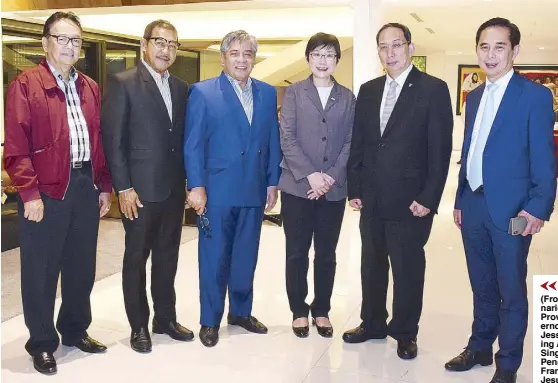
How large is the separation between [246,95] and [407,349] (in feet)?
5.19

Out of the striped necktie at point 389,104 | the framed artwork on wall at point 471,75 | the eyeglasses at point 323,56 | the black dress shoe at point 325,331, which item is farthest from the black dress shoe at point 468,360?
the framed artwork on wall at point 471,75

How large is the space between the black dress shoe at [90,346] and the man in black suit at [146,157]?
16cm

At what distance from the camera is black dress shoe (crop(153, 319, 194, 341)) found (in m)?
3.63

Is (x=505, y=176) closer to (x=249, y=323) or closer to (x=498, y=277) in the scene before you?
(x=498, y=277)

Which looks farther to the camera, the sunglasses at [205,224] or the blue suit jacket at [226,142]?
the sunglasses at [205,224]

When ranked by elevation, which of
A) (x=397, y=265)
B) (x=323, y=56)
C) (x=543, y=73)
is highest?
(x=543, y=73)

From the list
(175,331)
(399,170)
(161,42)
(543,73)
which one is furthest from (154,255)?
(543,73)

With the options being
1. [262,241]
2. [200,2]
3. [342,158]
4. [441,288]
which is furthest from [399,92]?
[200,2]

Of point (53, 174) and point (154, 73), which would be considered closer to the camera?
point (53, 174)

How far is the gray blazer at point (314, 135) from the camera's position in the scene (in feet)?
11.6

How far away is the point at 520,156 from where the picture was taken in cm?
286

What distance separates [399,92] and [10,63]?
5088 mm

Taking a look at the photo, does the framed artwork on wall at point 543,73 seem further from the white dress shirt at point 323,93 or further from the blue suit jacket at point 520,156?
the blue suit jacket at point 520,156

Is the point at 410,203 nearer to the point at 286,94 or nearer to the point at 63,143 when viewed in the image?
the point at 286,94
